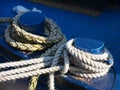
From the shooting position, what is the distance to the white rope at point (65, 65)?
141cm

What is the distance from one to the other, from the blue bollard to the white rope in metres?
0.20

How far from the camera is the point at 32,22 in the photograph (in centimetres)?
164

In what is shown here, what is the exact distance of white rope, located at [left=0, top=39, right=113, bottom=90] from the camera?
4.63ft

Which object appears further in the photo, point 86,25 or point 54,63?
point 86,25

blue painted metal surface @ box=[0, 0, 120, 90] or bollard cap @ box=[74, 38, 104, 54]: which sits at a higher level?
bollard cap @ box=[74, 38, 104, 54]

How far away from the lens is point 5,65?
146 centimetres

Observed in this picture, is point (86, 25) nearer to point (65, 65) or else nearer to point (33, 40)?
point (33, 40)

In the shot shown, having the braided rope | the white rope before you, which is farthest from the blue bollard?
the white rope

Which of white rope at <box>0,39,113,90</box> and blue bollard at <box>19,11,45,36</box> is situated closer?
white rope at <box>0,39,113,90</box>

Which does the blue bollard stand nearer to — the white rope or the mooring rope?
the mooring rope

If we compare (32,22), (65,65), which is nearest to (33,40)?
(32,22)

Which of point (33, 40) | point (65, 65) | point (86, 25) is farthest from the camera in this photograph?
point (86, 25)

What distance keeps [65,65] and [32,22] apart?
0.33 meters

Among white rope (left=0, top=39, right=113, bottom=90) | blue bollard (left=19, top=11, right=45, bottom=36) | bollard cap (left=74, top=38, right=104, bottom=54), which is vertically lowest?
white rope (left=0, top=39, right=113, bottom=90)
